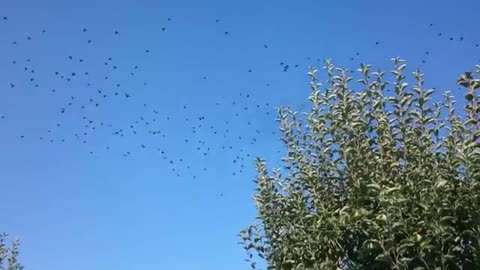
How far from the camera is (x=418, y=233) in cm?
555

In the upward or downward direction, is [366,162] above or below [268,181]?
below

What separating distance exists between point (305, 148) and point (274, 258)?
5.42ft

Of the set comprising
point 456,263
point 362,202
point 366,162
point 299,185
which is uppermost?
point 299,185

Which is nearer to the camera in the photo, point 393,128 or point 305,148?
point 393,128

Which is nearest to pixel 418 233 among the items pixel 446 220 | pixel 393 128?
pixel 446 220

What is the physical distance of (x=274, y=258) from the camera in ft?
25.1

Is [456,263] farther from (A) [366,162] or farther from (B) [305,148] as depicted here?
(B) [305,148]

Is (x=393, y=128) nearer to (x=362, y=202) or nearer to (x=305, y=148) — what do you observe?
(x=362, y=202)

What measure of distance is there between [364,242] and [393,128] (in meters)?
1.39

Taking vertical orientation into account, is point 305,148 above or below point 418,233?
above

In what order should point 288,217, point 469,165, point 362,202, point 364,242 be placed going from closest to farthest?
point 469,165
point 364,242
point 362,202
point 288,217

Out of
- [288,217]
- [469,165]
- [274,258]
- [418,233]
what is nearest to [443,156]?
[469,165]

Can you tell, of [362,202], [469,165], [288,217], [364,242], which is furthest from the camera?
[288,217]

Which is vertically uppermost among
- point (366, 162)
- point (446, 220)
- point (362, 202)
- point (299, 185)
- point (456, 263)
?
point (299, 185)
